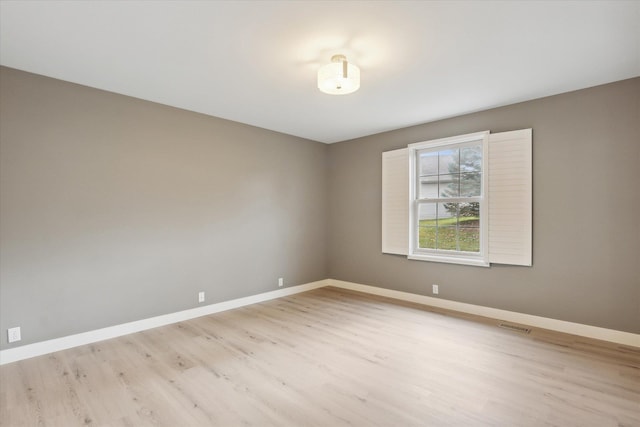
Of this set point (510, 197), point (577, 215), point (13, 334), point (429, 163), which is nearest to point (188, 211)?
point (13, 334)

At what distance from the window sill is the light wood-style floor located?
753mm

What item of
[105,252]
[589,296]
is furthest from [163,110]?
[589,296]

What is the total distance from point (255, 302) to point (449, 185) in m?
3.25

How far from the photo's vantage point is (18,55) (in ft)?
8.30

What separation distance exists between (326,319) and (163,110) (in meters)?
3.20

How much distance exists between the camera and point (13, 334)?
107 inches

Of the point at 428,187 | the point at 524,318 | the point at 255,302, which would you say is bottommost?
the point at 255,302

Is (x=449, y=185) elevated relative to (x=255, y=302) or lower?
elevated

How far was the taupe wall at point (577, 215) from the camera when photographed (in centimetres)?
300

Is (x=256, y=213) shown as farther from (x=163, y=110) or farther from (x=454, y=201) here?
(x=454, y=201)

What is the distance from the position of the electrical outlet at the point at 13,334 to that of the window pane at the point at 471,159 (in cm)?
512

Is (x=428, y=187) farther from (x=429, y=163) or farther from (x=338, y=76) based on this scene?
(x=338, y=76)

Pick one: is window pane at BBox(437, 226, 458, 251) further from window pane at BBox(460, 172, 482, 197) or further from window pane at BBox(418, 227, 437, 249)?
window pane at BBox(460, 172, 482, 197)

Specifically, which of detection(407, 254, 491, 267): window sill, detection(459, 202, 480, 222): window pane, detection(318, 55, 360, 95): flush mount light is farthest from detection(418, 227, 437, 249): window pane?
detection(318, 55, 360, 95): flush mount light
